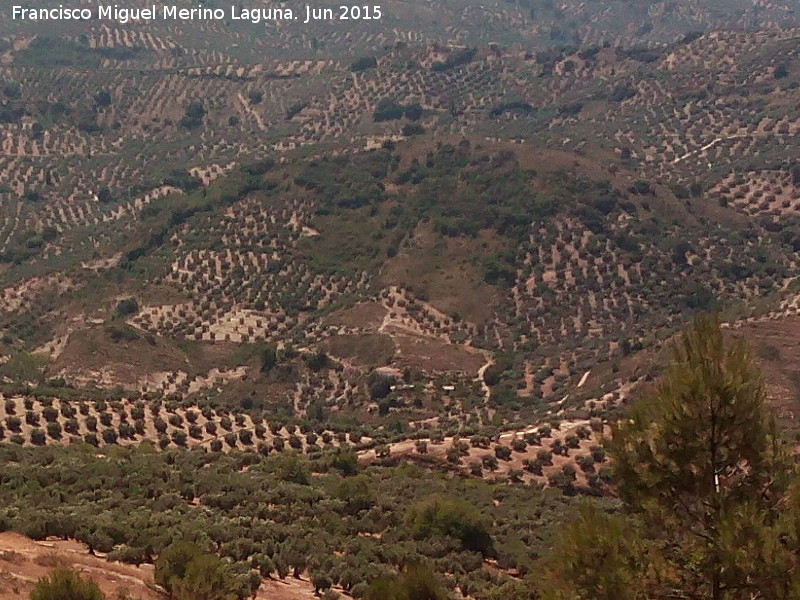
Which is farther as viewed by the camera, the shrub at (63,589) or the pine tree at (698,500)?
the shrub at (63,589)

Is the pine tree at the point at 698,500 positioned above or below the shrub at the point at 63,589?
above

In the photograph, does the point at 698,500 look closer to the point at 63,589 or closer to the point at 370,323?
the point at 63,589

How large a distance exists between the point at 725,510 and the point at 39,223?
144 m

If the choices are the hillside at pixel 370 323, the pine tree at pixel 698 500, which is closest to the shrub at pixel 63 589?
the hillside at pixel 370 323

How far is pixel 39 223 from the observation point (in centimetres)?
14300

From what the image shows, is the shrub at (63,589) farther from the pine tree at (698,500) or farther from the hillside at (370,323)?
the pine tree at (698,500)

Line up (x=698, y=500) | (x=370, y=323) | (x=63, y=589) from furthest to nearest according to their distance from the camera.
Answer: (x=370, y=323), (x=63, y=589), (x=698, y=500)

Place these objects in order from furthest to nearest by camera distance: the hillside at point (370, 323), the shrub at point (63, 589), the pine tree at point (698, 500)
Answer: the hillside at point (370, 323) < the shrub at point (63, 589) < the pine tree at point (698, 500)

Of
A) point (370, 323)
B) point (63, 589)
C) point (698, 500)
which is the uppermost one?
point (370, 323)

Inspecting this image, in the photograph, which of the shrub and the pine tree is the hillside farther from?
the shrub

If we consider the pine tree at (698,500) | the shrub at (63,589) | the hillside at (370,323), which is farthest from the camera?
the hillside at (370,323)

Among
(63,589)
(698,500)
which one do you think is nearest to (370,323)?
(63,589)

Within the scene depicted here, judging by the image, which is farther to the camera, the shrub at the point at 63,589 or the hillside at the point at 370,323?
the hillside at the point at 370,323

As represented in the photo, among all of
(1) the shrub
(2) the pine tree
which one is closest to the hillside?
(2) the pine tree
